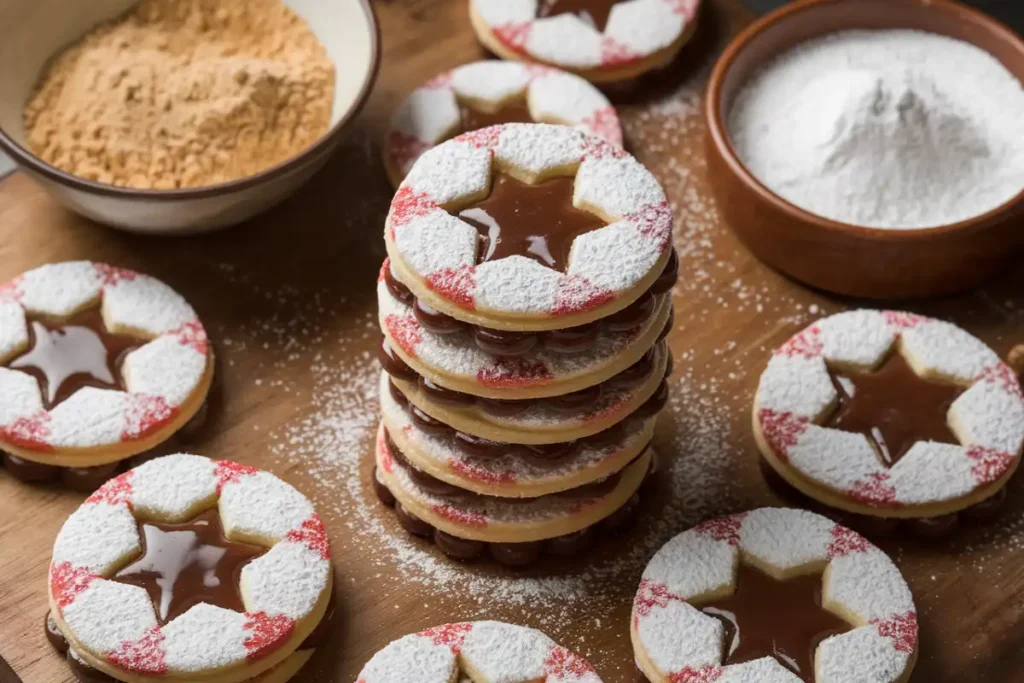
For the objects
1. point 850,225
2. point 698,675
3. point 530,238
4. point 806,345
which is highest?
point 530,238

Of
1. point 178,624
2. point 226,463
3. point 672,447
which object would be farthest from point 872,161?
point 178,624

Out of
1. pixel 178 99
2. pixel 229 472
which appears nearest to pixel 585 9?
pixel 178 99

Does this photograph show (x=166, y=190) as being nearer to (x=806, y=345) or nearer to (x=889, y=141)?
(x=806, y=345)

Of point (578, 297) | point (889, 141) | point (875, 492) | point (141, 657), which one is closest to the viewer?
point (578, 297)

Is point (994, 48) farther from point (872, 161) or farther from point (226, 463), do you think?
point (226, 463)

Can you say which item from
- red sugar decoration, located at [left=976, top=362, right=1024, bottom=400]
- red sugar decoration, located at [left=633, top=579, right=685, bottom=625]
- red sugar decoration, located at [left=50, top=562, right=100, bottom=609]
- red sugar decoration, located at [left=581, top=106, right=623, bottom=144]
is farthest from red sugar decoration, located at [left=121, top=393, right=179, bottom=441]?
red sugar decoration, located at [left=976, top=362, right=1024, bottom=400]

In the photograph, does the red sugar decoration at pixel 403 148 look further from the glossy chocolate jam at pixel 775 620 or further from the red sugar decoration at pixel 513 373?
the glossy chocolate jam at pixel 775 620
